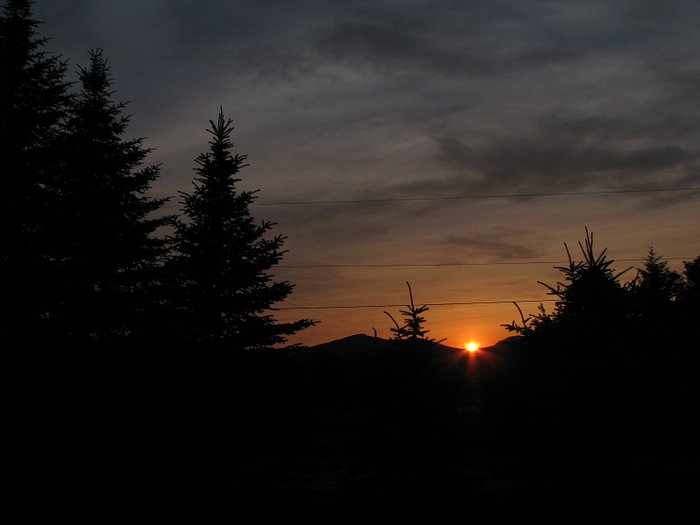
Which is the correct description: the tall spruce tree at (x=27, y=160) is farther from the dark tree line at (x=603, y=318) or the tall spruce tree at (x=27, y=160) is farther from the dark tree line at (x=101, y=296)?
the dark tree line at (x=603, y=318)

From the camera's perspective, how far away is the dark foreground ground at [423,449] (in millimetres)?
7824

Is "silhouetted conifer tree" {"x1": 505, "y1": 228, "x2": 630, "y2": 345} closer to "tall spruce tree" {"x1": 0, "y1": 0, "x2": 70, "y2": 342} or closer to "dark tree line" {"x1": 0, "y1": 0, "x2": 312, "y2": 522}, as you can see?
"dark tree line" {"x1": 0, "y1": 0, "x2": 312, "y2": 522}

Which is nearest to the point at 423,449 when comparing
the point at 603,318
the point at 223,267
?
the point at 603,318

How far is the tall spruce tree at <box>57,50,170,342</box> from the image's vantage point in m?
17.4

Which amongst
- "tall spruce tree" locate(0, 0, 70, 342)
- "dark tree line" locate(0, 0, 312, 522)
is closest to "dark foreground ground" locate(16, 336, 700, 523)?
"dark tree line" locate(0, 0, 312, 522)

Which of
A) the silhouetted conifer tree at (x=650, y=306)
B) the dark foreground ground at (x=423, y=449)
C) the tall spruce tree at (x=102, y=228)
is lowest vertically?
the dark foreground ground at (x=423, y=449)

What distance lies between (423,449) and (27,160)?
15.1 meters

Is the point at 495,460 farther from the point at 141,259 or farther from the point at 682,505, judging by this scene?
the point at 141,259

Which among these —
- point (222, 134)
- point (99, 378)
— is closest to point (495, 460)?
point (99, 378)

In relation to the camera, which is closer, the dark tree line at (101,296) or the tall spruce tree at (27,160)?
the dark tree line at (101,296)

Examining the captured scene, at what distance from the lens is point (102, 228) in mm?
18109

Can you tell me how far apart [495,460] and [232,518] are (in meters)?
7.37

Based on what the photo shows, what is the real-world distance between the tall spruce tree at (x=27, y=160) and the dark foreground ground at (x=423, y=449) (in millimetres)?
4448

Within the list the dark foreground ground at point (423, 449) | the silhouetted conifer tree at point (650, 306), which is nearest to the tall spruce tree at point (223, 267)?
the dark foreground ground at point (423, 449)
